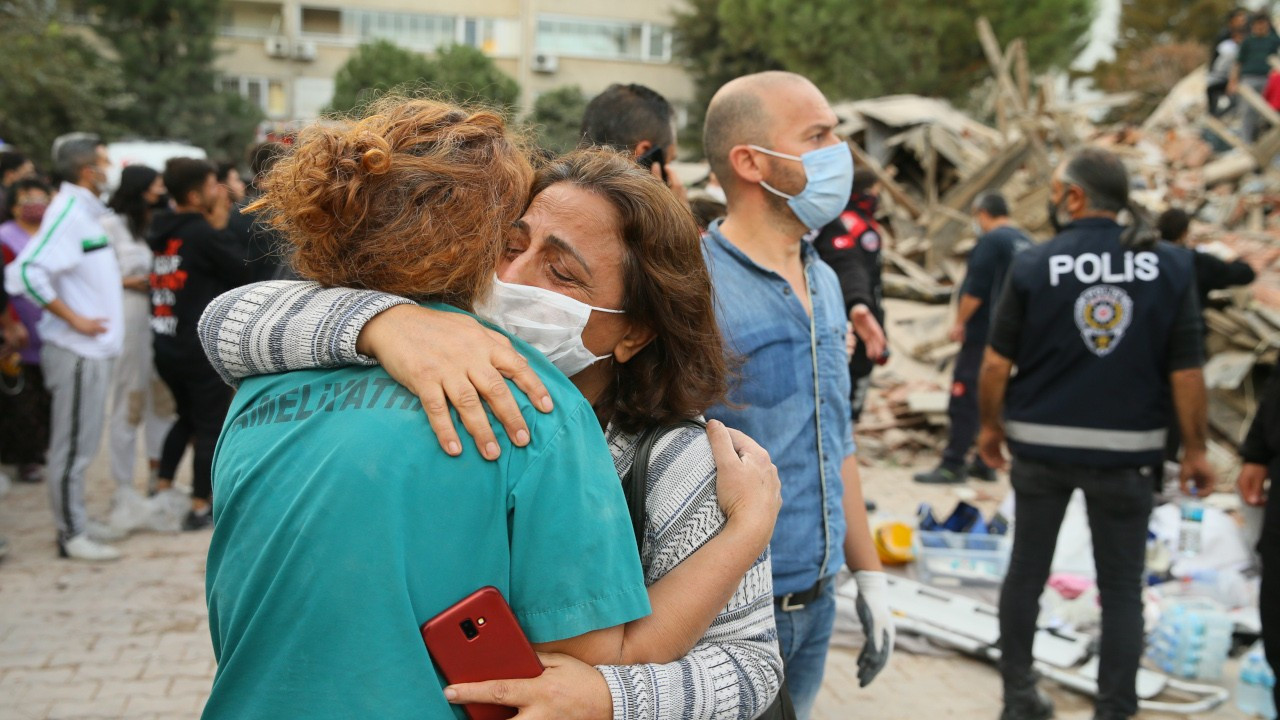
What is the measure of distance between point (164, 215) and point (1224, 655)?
6079 millimetres

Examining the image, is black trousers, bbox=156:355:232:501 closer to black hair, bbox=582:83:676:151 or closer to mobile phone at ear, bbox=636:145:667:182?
black hair, bbox=582:83:676:151

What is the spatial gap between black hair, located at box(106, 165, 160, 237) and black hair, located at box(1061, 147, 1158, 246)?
550 cm

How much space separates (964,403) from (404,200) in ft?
23.4

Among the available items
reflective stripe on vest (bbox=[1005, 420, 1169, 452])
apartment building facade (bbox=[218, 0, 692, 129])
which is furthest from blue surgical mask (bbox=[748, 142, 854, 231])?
apartment building facade (bbox=[218, 0, 692, 129])

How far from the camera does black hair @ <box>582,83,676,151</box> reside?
136 inches

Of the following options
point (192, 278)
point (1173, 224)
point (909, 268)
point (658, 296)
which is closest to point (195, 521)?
point (192, 278)

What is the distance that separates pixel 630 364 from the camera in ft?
6.15

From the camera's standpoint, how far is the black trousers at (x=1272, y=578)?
135 inches

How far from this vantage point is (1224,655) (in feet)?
15.0

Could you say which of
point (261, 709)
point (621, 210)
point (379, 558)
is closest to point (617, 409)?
point (621, 210)

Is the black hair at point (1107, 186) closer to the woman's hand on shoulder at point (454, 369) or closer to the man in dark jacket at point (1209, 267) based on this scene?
the man in dark jacket at point (1209, 267)

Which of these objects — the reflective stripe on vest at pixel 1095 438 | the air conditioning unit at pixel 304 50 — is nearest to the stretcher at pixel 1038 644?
the reflective stripe on vest at pixel 1095 438

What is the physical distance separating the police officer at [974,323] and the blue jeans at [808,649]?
527 centimetres

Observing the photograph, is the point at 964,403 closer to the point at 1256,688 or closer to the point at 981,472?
the point at 981,472
